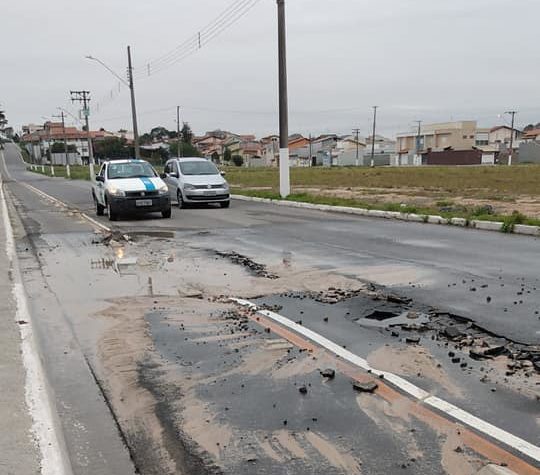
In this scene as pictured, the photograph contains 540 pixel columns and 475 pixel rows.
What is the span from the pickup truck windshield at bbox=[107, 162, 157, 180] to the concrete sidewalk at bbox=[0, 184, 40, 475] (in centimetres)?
1247

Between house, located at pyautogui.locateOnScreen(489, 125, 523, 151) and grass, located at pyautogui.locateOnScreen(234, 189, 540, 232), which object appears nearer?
grass, located at pyautogui.locateOnScreen(234, 189, 540, 232)

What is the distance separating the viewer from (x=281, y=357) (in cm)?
516

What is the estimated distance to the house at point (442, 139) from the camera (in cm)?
11475

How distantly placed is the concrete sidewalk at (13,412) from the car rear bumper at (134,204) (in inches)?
439

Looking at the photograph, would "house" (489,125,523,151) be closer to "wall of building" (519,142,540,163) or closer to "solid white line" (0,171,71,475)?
"wall of building" (519,142,540,163)

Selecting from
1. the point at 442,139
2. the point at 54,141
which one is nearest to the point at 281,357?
the point at 442,139

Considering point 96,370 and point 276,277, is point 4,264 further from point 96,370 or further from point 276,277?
point 96,370

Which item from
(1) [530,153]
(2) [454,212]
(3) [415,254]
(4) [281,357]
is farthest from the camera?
(1) [530,153]

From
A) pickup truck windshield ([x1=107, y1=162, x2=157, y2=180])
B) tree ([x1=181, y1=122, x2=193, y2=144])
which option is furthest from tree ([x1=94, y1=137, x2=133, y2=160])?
pickup truck windshield ([x1=107, y1=162, x2=157, y2=180])

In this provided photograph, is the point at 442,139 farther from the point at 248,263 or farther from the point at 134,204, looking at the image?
the point at 248,263

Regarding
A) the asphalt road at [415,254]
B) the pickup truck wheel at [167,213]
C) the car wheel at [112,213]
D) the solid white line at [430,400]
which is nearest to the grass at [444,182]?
the asphalt road at [415,254]

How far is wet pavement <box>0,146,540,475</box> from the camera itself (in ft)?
11.8

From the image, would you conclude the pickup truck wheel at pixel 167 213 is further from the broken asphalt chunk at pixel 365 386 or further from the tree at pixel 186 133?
the tree at pixel 186 133

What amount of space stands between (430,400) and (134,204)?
563 inches
